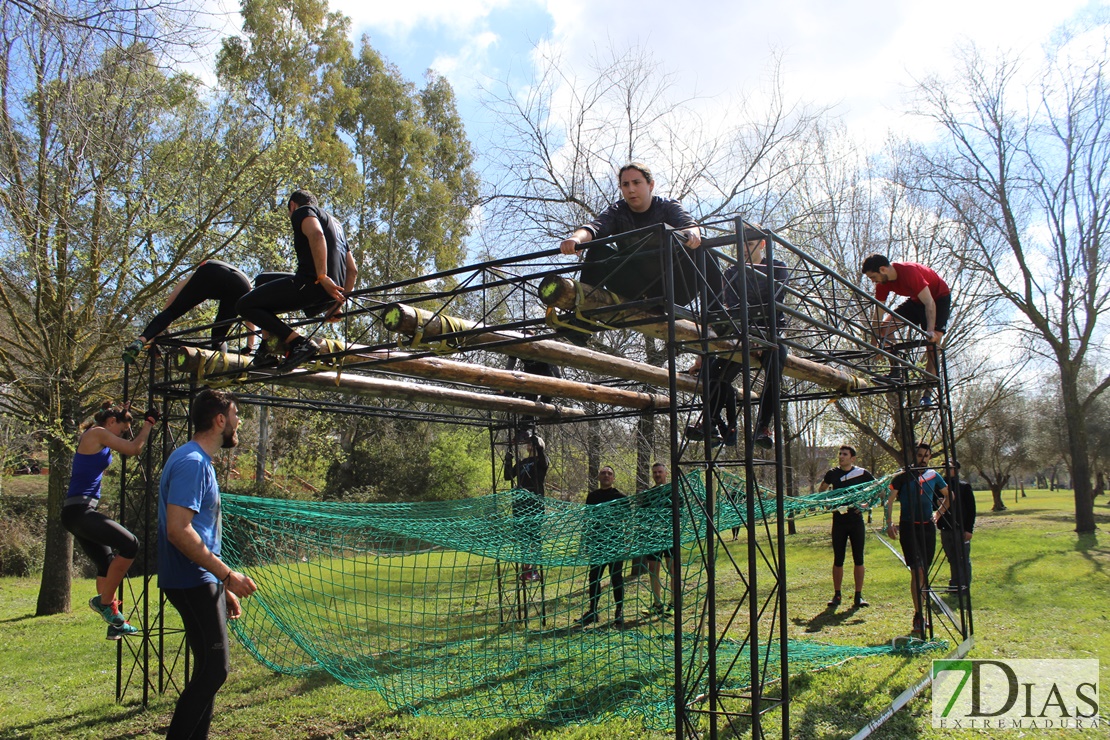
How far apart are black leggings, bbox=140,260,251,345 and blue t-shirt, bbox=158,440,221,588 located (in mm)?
2481

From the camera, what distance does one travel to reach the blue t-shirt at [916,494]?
24.1 feet

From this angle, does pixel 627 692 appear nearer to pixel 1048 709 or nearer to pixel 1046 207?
pixel 1048 709

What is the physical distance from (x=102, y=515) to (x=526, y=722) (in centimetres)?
361

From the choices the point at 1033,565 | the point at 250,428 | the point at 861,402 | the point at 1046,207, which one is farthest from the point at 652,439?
the point at 250,428

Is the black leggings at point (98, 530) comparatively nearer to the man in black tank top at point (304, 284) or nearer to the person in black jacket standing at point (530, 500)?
the man in black tank top at point (304, 284)

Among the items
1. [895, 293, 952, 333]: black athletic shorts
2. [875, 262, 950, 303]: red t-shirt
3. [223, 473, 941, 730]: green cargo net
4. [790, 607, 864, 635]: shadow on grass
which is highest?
[875, 262, 950, 303]: red t-shirt

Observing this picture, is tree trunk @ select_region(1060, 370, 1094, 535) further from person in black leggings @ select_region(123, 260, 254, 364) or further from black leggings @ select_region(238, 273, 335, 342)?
person in black leggings @ select_region(123, 260, 254, 364)

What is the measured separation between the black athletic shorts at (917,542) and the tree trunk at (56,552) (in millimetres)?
10469

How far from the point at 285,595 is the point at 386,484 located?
17536 mm

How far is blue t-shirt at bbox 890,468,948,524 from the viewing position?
289 inches

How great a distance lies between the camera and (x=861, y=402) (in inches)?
656

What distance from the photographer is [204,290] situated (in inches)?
223

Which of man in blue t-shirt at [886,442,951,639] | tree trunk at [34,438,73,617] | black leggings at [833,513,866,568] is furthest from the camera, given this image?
tree trunk at [34,438,73,617]

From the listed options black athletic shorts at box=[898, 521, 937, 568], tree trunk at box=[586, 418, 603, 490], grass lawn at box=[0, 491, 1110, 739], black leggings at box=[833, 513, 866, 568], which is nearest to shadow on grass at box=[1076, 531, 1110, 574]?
grass lawn at box=[0, 491, 1110, 739]
